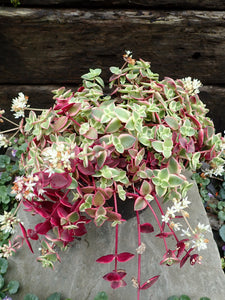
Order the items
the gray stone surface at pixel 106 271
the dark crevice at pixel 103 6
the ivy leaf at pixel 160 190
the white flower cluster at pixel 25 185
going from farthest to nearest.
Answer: the dark crevice at pixel 103 6 < the gray stone surface at pixel 106 271 < the ivy leaf at pixel 160 190 < the white flower cluster at pixel 25 185

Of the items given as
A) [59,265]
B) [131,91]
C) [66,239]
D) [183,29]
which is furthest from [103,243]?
[183,29]

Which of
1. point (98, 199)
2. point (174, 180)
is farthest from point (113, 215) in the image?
point (174, 180)

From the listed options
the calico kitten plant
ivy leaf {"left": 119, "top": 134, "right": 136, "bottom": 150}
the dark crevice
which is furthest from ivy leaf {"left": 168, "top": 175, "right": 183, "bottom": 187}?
the dark crevice

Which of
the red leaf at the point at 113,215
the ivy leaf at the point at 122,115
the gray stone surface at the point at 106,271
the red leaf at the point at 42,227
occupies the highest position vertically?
the ivy leaf at the point at 122,115

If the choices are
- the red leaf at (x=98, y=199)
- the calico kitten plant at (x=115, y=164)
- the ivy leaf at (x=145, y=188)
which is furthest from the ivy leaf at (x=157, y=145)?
the red leaf at (x=98, y=199)

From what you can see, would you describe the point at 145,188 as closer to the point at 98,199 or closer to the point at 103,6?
the point at 98,199

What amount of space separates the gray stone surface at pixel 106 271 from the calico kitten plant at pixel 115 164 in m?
0.16

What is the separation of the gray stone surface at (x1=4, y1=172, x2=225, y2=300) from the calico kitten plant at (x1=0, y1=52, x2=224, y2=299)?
0.16 metres

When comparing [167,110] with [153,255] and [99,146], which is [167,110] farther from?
[153,255]

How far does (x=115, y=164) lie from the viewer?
91 centimetres

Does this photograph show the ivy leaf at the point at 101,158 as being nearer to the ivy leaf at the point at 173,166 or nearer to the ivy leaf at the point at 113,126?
the ivy leaf at the point at 113,126

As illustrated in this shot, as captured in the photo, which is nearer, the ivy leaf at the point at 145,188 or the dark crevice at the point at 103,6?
the ivy leaf at the point at 145,188

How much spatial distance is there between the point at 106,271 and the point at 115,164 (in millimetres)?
423

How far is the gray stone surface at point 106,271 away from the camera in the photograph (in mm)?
1044
